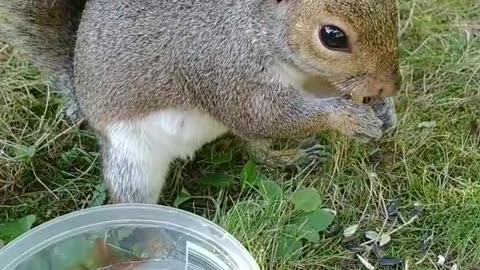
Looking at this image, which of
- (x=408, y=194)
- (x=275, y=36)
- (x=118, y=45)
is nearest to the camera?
(x=275, y=36)

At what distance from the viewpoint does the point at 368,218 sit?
2.43 metres

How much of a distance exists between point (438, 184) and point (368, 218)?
0.20m

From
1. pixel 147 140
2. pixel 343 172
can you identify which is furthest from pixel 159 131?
pixel 343 172

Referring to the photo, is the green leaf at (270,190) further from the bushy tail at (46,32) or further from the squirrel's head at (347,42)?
the bushy tail at (46,32)

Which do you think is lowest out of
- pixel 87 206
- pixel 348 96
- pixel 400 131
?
pixel 87 206

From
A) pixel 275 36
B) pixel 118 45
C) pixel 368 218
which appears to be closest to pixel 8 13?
pixel 118 45

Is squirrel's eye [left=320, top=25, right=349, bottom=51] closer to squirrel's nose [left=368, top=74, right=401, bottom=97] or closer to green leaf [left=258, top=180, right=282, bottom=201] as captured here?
squirrel's nose [left=368, top=74, right=401, bottom=97]

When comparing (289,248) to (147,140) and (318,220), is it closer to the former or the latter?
(318,220)

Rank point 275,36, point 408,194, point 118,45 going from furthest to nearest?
1. point 408,194
2. point 118,45
3. point 275,36

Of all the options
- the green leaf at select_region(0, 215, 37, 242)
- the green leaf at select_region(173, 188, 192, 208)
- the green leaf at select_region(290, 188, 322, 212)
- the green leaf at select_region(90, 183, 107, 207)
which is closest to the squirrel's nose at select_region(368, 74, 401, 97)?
the green leaf at select_region(290, 188, 322, 212)

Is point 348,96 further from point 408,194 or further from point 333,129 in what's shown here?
point 408,194

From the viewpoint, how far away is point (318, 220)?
7.76 feet

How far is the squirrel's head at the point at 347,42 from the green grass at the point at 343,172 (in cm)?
41

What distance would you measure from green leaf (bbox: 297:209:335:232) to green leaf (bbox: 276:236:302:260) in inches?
2.3
